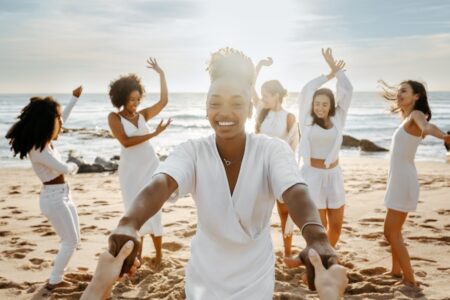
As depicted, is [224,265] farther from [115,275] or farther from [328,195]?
[328,195]

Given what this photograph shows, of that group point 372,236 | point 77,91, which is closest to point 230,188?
point 77,91

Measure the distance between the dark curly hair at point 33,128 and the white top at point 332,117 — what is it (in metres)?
2.96

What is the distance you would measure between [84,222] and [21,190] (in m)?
3.99

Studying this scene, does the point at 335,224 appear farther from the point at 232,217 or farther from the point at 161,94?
the point at 232,217

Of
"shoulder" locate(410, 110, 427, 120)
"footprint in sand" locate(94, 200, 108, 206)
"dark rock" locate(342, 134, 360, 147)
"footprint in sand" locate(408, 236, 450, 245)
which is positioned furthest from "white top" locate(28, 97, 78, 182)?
"dark rock" locate(342, 134, 360, 147)

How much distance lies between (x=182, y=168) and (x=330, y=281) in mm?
1001

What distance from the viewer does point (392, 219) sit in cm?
501

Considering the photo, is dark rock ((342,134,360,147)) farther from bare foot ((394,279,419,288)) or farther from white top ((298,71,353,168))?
bare foot ((394,279,419,288))

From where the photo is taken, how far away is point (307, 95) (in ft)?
19.0

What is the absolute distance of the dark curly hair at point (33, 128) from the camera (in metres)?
4.73

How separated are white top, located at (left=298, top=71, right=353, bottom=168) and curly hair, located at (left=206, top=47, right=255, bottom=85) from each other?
3542 millimetres

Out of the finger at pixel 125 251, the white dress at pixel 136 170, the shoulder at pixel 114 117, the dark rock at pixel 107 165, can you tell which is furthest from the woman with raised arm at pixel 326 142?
the dark rock at pixel 107 165

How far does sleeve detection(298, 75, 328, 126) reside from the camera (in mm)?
5777

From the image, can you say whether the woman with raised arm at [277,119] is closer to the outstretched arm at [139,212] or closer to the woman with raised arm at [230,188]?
the woman with raised arm at [230,188]
